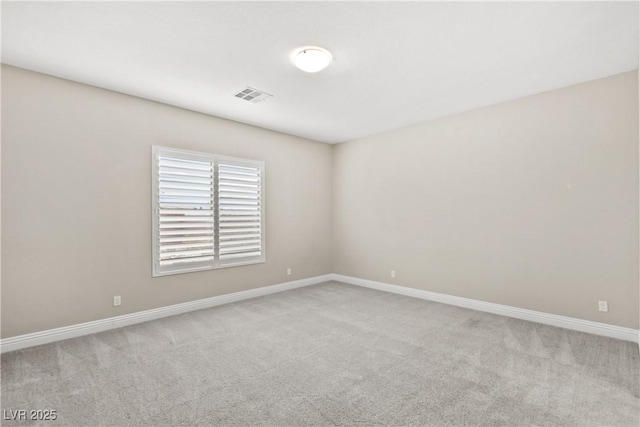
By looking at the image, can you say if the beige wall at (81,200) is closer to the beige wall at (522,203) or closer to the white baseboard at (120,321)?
the white baseboard at (120,321)

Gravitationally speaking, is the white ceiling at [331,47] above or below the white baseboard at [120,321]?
above

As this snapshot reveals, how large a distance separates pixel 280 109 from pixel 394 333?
3.21 metres

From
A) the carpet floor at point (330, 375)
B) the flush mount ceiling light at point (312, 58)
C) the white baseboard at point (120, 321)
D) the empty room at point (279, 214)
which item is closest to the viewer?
the carpet floor at point (330, 375)

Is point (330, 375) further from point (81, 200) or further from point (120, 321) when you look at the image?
point (81, 200)

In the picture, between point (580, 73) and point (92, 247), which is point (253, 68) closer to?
point (92, 247)

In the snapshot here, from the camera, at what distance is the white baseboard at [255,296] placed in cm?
309

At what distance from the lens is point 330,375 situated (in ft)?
8.24

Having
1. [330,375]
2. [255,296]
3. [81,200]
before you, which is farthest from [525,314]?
[81,200]

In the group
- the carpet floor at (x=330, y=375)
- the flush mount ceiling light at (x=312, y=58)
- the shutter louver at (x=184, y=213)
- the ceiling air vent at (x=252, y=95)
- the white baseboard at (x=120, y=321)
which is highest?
the ceiling air vent at (x=252, y=95)

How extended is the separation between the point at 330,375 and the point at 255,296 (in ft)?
8.75

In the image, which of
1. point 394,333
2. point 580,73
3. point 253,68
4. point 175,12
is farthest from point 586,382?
point 175,12

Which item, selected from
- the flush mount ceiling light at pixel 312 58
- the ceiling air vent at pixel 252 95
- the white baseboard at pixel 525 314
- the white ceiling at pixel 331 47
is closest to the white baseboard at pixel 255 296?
the white baseboard at pixel 525 314

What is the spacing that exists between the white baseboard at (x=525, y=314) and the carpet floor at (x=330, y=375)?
12 centimetres

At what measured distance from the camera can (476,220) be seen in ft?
14.0
